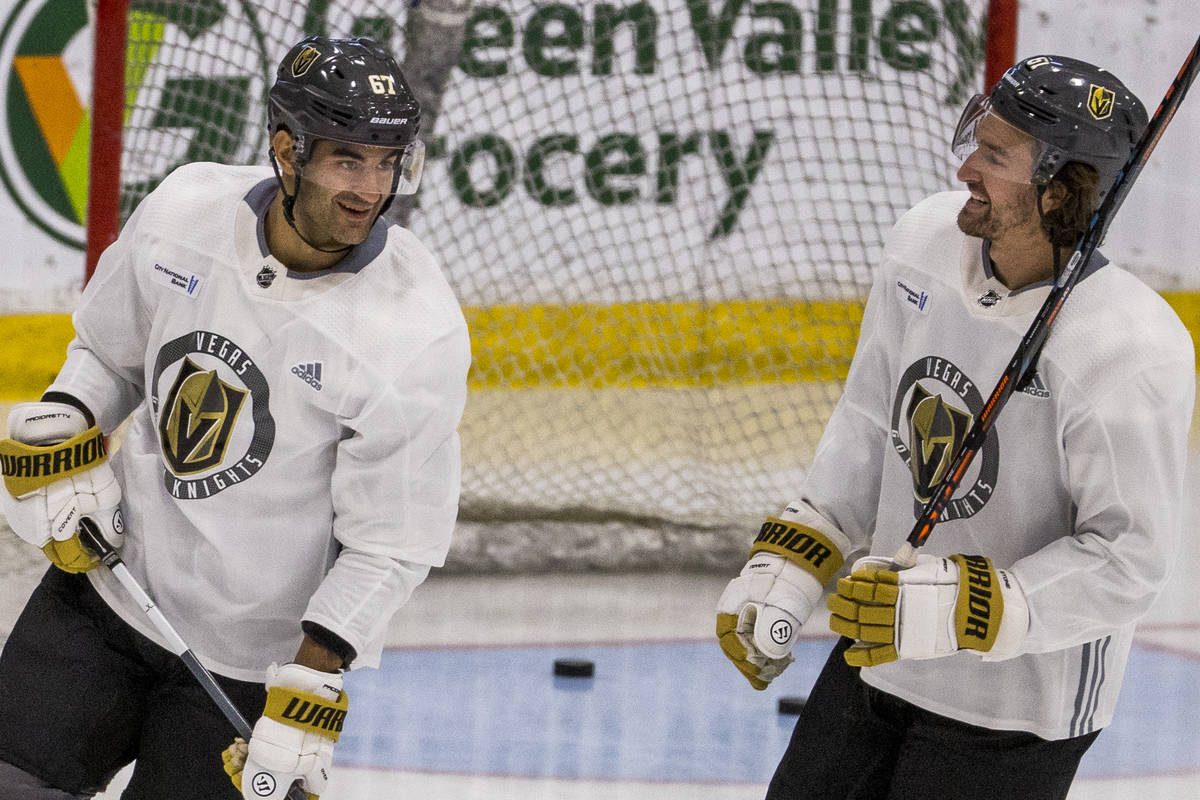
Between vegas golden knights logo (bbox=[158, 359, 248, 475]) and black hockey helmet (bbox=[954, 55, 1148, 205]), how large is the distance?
93 cm

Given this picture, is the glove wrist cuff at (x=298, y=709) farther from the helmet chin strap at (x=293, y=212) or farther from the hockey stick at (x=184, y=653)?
the helmet chin strap at (x=293, y=212)

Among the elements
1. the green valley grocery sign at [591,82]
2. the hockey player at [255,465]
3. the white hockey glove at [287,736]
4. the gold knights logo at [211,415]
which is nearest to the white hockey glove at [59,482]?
the hockey player at [255,465]

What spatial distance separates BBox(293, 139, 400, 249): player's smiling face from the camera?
6.04 ft

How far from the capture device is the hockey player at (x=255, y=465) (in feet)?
6.01

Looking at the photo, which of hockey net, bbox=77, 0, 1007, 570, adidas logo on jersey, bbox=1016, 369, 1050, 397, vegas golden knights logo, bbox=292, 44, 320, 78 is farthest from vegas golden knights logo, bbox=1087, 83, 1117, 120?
hockey net, bbox=77, 0, 1007, 570

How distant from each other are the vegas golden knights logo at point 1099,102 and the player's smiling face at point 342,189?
780 mm

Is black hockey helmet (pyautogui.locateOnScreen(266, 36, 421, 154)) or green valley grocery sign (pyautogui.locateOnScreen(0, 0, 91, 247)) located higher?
black hockey helmet (pyautogui.locateOnScreen(266, 36, 421, 154))

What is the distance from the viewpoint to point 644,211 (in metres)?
4.39

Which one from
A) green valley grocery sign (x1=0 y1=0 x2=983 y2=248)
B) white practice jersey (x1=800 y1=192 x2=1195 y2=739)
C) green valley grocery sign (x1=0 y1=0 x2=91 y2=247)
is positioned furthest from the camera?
green valley grocery sign (x1=0 y1=0 x2=91 y2=247)

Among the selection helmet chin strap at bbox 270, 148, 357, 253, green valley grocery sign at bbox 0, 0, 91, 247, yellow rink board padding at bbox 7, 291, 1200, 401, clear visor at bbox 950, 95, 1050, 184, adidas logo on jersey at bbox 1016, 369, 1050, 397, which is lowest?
yellow rink board padding at bbox 7, 291, 1200, 401

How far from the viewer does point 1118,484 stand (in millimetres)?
1695

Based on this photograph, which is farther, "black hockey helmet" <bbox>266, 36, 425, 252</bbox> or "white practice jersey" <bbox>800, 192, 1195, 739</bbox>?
"black hockey helmet" <bbox>266, 36, 425, 252</bbox>

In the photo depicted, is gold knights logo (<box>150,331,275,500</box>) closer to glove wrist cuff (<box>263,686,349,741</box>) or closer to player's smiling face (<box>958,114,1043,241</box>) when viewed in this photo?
glove wrist cuff (<box>263,686,349,741</box>)

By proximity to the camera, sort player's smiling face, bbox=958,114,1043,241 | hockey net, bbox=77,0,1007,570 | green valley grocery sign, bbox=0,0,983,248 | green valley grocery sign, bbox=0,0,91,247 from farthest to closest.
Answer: green valley grocery sign, bbox=0,0,91,247 < hockey net, bbox=77,0,1007,570 < green valley grocery sign, bbox=0,0,983,248 < player's smiling face, bbox=958,114,1043,241
